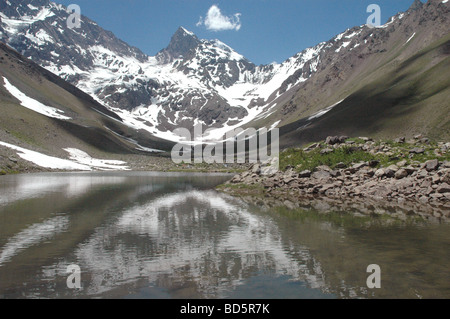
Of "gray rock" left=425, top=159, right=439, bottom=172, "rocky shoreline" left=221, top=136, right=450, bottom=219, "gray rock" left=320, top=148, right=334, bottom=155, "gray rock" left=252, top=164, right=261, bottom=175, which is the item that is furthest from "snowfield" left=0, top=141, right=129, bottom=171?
"gray rock" left=425, top=159, right=439, bottom=172

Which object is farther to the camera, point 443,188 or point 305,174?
point 305,174

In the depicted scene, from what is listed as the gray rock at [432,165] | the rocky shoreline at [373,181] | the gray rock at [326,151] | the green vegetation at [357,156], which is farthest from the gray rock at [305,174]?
the gray rock at [432,165]

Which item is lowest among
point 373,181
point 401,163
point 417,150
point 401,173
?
point 373,181

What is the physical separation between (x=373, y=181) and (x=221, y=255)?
Answer: 30.4 metres

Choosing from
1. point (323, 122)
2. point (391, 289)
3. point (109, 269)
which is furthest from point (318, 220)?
point (323, 122)

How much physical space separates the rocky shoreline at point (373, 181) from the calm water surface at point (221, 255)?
32.3 feet

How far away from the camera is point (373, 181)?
143 ft

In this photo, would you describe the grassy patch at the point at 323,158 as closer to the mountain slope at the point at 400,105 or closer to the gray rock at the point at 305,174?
the gray rock at the point at 305,174

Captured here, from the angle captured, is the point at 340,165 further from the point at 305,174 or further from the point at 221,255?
the point at 221,255

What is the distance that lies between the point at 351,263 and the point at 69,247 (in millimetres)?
15116

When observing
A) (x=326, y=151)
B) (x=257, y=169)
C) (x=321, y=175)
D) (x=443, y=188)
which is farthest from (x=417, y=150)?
(x=257, y=169)

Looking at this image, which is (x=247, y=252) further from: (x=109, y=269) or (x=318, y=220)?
(x=318, y=220)

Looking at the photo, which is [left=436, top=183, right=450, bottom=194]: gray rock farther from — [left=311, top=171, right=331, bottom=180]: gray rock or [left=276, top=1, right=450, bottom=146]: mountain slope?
[left=276, top=1, right=450, bottom=146]: mountain slope

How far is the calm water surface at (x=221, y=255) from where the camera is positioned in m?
→ 14.1
